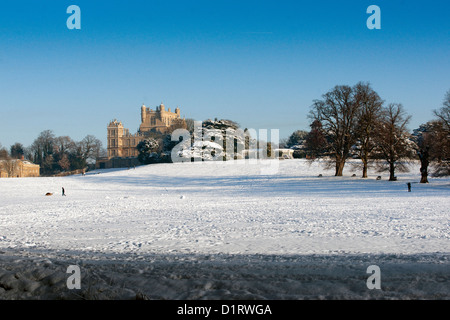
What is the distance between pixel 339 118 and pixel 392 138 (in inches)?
248

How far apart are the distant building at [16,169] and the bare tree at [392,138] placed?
64.2 metres

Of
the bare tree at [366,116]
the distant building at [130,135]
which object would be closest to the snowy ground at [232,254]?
the bare tree at [366,116]

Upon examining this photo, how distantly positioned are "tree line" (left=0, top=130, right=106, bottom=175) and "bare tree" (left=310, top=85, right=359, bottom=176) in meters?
71.6

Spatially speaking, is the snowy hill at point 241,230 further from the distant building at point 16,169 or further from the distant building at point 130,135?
the distant building at point 130,135

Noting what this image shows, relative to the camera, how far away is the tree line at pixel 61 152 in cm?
9581

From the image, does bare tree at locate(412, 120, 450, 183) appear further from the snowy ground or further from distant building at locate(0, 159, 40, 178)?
distant building at locate(0, 159, 40, 178)

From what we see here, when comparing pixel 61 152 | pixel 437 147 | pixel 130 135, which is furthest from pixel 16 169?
pixel 437 147

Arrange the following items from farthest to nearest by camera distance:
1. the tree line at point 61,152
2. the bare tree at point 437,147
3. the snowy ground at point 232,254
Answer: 1. the tree line at point 61,152
2. the bare tree at point 437,147
3. the snowy ground at point 232,254

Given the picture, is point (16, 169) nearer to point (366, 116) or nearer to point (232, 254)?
point (366, 116)

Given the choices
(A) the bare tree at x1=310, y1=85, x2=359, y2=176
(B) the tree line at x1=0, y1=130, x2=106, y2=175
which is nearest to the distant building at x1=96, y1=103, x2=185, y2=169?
(B) the tree line at x1=0, y1=130, x2=106, y2=175

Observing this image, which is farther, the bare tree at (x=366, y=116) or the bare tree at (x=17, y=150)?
the bare tree at (x=17, y=150)

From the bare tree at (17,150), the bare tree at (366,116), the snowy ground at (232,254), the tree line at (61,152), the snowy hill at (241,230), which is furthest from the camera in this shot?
the bare tree at (17,150)

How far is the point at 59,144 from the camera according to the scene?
101 meters

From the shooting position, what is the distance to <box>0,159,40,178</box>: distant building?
73463mm
